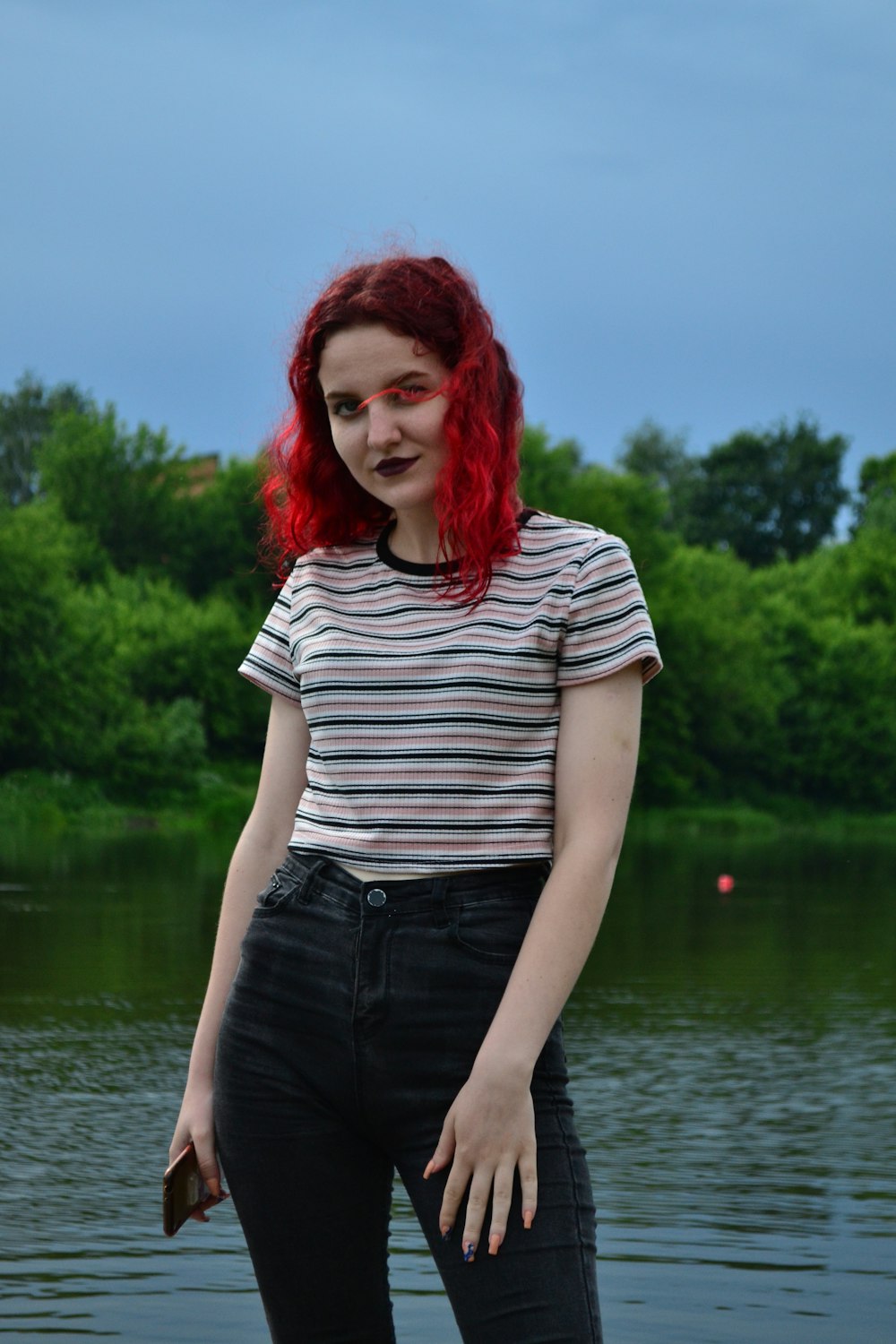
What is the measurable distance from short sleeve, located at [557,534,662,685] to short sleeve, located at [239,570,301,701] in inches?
16.2

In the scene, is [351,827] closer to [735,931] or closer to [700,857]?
[735,931]

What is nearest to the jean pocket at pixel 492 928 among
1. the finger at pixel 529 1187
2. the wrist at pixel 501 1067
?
the wrist at pixel 501 1067

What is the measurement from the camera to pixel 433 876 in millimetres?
2125

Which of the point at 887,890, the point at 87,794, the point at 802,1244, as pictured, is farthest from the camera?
Result: the point at 87,794

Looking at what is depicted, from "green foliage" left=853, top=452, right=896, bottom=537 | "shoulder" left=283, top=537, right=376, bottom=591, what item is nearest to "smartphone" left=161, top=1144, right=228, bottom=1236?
"shoulder" left=283, top=537, right=376, bottom=591

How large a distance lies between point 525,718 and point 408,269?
556 millimetres

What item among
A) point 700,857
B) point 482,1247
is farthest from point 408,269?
point 700,857

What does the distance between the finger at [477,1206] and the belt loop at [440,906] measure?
0.90 feet

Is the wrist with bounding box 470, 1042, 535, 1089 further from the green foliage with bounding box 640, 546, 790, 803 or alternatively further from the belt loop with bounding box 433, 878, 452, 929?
the green foliage with bounding box 640, 546, 790, 803

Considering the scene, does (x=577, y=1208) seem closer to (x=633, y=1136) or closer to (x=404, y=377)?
(x=404, y=377)

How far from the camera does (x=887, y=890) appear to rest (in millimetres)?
19516

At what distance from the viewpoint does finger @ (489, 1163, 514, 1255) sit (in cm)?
200

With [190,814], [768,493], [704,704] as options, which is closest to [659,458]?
[768,493]

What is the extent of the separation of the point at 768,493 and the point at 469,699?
79.2m
